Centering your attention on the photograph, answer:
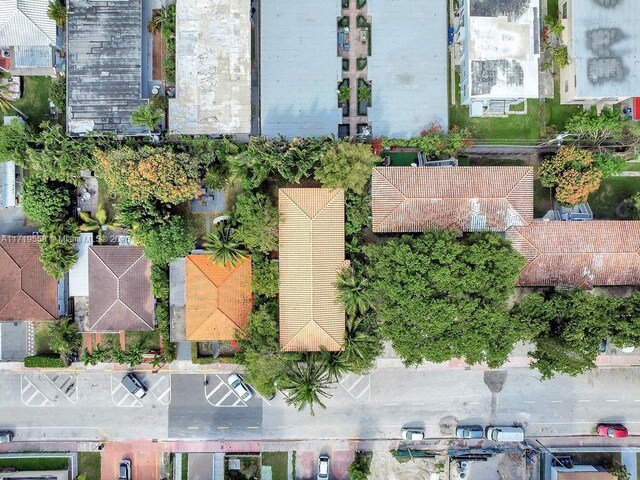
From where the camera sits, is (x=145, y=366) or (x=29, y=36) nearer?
(x=29, y=36)

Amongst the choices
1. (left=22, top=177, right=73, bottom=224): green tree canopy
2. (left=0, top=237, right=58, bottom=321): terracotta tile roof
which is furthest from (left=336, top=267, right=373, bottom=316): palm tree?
(left=0, top=237, right=58, bottom=321): terracotta tile roof

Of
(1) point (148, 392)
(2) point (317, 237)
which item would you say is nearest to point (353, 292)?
(2) point (317, 237)

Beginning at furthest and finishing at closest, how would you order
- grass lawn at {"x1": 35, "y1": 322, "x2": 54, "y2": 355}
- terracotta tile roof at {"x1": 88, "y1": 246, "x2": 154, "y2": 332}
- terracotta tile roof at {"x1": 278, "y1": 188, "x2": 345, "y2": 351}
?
grass lawn at {"x1": 35, "y1": 322, "x2": 54, "y2": 355}, terracotta tile roof at {"x1": 88, "y1": 246, "x2": 154, "y2": 332}, terracotta tile roof at {"x1": 278, "y1": 188, "x2": 345, "y2": 351}

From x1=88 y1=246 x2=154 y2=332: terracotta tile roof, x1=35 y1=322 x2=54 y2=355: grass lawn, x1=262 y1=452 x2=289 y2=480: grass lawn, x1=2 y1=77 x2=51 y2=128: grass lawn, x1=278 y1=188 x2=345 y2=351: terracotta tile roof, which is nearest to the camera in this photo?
x1=278 y1=188 x2=345 y2=351: terracotta tile roof

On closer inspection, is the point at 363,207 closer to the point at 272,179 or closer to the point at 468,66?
the point at 272,179

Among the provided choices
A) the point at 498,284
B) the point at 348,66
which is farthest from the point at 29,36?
the point at 498,284

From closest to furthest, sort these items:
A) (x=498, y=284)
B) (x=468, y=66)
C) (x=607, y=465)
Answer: (x=498, y=284) < (x=468, y=66) < (x=607, y=465)

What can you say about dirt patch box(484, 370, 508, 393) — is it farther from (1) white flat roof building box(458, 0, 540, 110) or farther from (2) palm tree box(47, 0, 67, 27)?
(2) palm tree box(47, 0, 67, 27)

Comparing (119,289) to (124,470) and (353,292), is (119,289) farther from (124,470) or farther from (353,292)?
(353,292)
